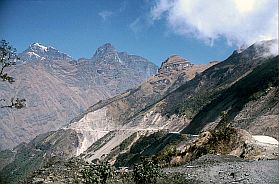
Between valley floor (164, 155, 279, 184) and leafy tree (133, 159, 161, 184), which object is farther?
valley floor (164, 155, 279, 184)

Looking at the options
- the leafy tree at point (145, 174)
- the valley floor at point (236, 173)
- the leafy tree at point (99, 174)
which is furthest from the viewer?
the valley floor at point (236, 173)

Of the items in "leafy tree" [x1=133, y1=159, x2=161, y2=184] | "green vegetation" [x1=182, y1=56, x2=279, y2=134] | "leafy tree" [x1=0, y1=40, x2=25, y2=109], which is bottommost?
"leafy tree" [x1=133, y1=159, x2=161, y2=184]

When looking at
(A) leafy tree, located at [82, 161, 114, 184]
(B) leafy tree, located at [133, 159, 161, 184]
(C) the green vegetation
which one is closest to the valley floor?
(B) leafy tree, located at [133, 159, 161, 184]

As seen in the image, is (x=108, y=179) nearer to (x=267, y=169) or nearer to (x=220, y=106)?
(x=267, y=169)

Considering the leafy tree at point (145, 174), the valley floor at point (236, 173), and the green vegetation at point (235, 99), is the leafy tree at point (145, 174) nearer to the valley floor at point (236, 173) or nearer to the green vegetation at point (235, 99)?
the valley floor at point (236, 173)

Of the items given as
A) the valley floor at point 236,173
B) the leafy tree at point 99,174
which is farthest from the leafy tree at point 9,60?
the valley floor at point 236,173

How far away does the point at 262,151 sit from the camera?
A: 32.1 m

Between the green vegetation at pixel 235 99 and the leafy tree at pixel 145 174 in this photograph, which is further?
the green vegetation at pixel 235 99

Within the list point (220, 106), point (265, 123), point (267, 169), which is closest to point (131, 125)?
point (220, 106)

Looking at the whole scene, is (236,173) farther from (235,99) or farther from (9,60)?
(235,99)

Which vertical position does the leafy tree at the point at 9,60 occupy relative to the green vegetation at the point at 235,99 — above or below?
below

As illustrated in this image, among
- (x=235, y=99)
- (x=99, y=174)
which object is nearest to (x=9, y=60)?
(x=99, y=174)

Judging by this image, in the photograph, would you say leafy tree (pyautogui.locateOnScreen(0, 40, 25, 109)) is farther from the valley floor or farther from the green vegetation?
the green vegetation

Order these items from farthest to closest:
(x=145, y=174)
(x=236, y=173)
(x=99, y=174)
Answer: (x=236, y=173) < (x=145, y=174) < (x=99, y=174)
